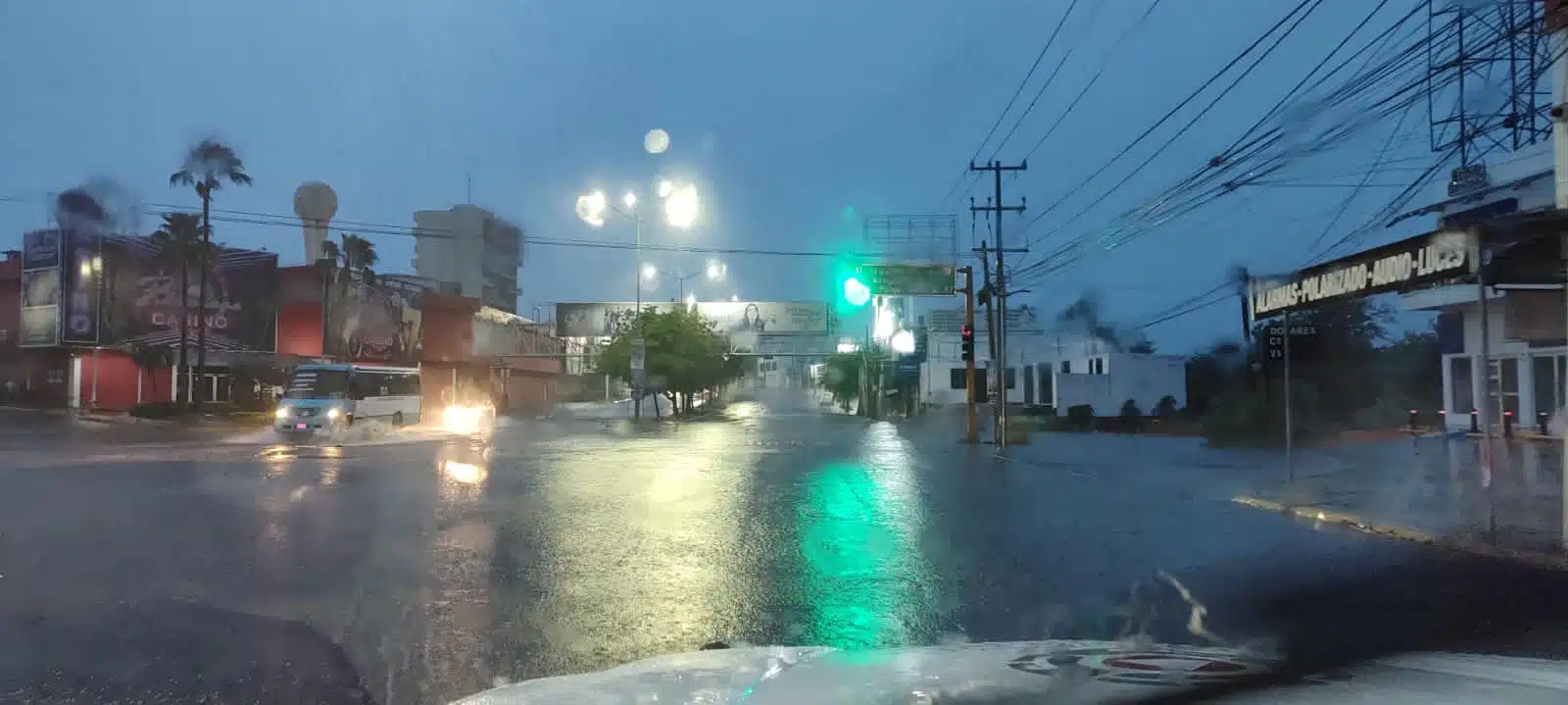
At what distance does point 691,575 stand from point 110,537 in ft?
19.6

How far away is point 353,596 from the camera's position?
7820mm

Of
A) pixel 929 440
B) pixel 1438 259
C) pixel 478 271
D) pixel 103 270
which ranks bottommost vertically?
pixel 929 440

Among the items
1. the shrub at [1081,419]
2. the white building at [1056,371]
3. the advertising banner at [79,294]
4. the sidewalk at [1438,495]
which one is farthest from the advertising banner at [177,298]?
the sidewalk at [1438,495]

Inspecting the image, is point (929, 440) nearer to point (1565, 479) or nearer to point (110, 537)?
point (1565, 479)

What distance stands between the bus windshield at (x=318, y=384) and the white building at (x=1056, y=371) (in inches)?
940

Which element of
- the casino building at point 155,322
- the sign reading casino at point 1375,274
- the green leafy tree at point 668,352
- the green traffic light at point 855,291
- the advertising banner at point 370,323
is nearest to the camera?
the sign reading casino at point 1375,274

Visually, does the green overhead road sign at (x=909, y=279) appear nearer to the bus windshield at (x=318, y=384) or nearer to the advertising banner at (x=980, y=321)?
the bus windshield at (x=318, y=384)

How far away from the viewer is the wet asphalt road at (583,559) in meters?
6.66

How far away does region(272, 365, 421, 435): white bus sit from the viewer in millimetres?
30781

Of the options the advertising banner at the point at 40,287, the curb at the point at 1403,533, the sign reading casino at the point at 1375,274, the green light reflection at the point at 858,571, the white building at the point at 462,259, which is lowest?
the curb at the point at 1403,533

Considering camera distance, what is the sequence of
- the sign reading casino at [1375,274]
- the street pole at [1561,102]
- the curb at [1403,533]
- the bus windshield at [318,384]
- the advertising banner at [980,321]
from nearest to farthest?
the curb at [1403,533] < the street pole at [1561,102] < the sign reading casino at [1375,274] < the bus windshield at [318,384] < the advertising banner at [980,321]

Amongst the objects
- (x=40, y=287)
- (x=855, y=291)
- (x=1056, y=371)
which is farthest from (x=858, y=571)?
(x=1056, y=371)

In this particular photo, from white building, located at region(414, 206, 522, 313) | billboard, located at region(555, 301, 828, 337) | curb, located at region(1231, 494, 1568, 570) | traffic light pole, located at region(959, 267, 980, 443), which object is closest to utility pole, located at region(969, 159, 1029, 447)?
traffic light pole, located at region(959, 267, 980, 443)

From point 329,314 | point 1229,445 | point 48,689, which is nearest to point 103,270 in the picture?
point 329,314
